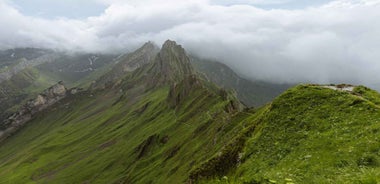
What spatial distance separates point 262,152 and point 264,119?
953 cm

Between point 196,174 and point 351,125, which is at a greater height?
point 351,125

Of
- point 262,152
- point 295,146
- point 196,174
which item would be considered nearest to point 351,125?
point 295,146

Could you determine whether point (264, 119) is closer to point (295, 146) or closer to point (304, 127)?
point (304, 127)

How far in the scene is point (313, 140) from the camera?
3806 centimetres

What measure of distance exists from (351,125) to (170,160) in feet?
543

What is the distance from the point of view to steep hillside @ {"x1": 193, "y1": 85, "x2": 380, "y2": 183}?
29625 millimetres

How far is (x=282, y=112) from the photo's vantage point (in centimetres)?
4809

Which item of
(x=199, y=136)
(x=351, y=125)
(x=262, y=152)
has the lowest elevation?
(x=199, y=136)

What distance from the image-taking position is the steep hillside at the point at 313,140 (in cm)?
2962

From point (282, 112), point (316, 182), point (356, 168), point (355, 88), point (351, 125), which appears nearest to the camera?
point (316, 182)

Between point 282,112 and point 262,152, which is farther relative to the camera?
point 282,112

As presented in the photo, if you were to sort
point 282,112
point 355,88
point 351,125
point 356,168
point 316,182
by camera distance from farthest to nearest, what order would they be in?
point 355,88 → point 282,112 → point 351,125 → point 356,168 → point 316,182

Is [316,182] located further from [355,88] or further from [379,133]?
[355,88]

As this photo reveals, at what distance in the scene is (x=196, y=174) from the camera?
55312mm
